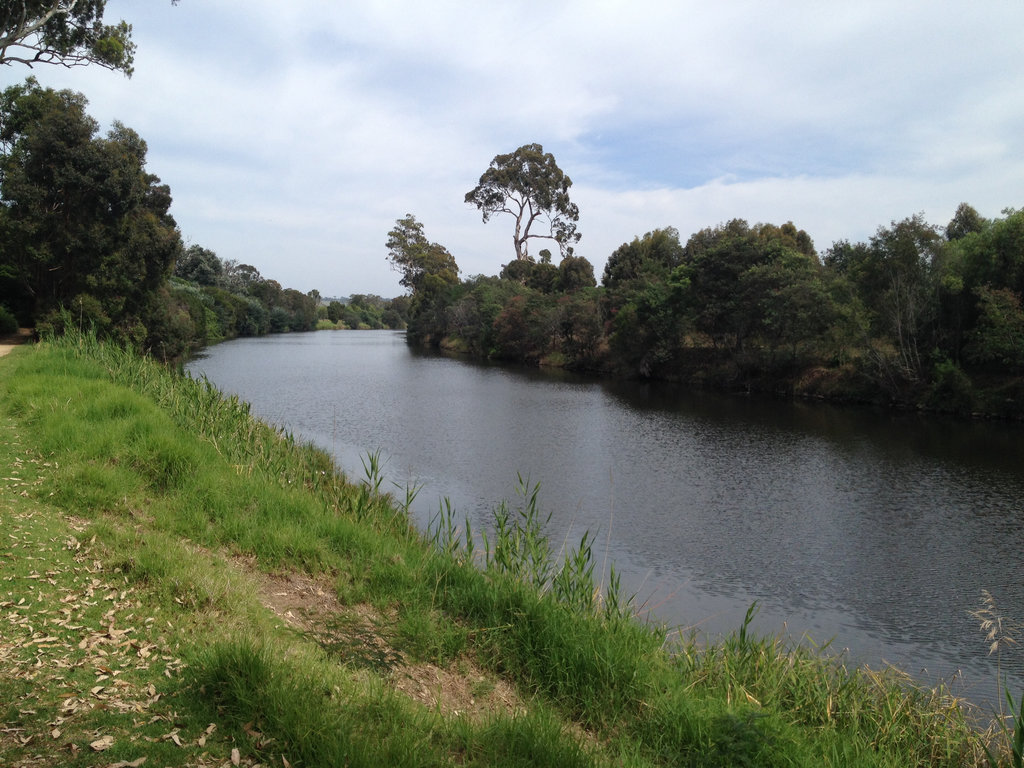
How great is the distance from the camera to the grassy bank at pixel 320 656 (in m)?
3.17

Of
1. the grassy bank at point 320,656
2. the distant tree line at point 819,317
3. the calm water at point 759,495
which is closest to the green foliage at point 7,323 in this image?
the calm water at point 759,495

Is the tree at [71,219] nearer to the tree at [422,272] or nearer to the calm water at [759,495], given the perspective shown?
the calm water at [759,495]

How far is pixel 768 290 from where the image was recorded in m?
30.1

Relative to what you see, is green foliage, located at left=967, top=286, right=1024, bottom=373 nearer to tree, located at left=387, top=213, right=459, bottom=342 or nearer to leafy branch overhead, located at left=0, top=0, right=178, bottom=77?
leafy branch overhead, located at left=0, top=0, right=178, bottom=77

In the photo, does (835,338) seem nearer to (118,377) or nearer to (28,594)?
(118,377)

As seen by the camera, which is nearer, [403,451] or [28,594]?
[28,594]

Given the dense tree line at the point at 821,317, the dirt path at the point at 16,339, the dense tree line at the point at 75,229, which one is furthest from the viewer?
the dense tree line at the point at 821,317

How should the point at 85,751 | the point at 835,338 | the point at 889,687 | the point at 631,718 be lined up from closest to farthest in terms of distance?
the point at 85,751 → the point at 631,718 → the point at 889,687 → the point at 835,338

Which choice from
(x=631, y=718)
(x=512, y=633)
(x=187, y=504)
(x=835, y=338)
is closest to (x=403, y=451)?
(x=187, y=504)

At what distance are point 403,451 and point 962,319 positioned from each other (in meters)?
21.1

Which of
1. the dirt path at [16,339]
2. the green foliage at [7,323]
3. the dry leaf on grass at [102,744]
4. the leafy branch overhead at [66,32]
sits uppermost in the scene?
the leafy branch overhead at [66,32]

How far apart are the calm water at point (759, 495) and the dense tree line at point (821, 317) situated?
2.50 meters

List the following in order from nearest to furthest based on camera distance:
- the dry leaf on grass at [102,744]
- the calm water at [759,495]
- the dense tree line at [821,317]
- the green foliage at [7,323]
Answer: the dry leaf on grass at [102,744], the calm water at [759,495], the green foliage at [7,323], the dense tree line at [821,317]

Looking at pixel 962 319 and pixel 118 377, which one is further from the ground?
pixel 962 319
